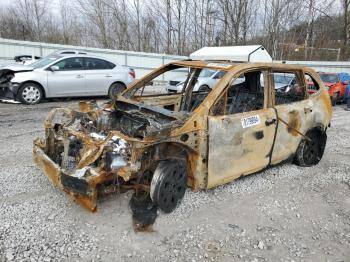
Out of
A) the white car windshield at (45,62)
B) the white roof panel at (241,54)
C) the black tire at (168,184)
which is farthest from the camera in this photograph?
the white roof panel at (241,54)

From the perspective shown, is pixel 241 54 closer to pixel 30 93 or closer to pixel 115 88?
pixel 115 88

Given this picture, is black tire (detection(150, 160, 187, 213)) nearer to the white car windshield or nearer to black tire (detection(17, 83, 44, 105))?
black tire (detection(17, 83, 44, 105))

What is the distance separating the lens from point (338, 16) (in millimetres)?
31656

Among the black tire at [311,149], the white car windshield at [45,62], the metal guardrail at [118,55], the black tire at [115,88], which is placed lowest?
the black tire at [311,149]

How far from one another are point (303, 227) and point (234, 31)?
27633 millimetres

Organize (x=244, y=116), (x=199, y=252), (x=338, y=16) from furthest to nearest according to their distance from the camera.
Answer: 1. (x=338, y=16)
2. (x=244, y=116)
3. (x=199, y=252)

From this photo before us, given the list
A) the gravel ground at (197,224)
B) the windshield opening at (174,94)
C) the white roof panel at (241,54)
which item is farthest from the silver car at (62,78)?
the white roof panel at (241,54)

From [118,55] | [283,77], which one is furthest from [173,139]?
[118,55]

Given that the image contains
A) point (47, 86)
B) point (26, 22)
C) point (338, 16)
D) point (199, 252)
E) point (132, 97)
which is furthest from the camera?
point (338, 16)

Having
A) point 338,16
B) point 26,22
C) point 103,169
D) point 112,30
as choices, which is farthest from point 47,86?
point 338,16

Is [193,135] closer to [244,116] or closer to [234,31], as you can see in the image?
[244,116]

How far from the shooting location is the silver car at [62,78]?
9.93m

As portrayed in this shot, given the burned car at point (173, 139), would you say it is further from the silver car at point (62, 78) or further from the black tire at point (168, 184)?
the silver car at point (62, 78)

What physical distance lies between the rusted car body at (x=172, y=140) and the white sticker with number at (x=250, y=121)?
1cm
